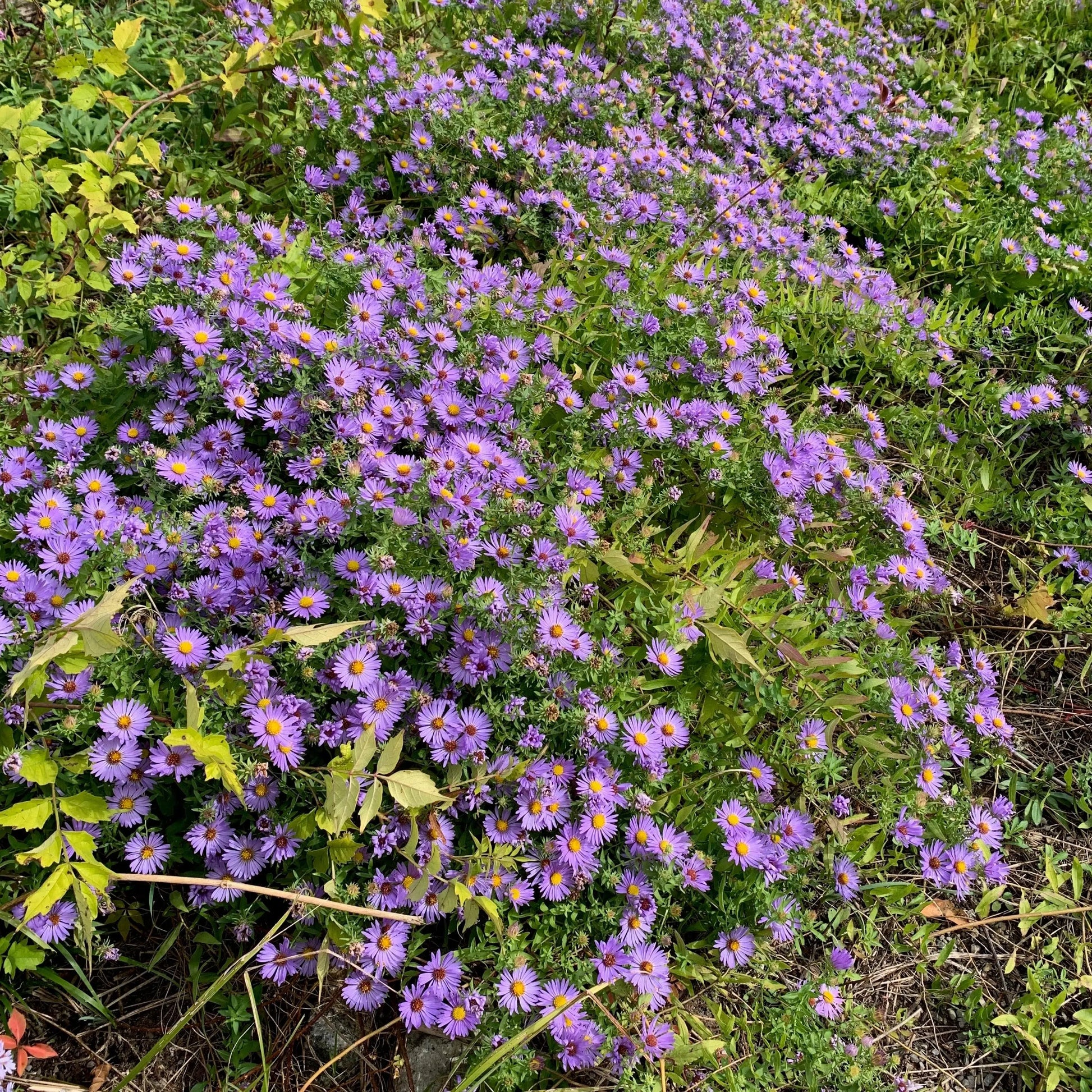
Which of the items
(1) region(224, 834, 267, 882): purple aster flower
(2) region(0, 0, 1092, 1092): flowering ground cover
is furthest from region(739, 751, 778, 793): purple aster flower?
(1) region(224, 834, 267, 882): purple aster flower

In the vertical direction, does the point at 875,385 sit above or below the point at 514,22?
below

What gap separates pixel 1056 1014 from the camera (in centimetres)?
227

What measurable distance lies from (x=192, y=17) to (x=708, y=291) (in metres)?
2.25

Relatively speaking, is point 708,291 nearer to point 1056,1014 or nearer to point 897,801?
point 897,801

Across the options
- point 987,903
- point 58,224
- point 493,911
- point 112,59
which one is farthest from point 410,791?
point 112,59

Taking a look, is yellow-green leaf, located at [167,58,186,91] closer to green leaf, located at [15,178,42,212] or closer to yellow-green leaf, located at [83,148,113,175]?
yellow-green leaf, located at [83,148,113,175]

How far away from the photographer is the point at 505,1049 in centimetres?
157

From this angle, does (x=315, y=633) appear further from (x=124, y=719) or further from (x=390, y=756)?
(x=124, y=719)

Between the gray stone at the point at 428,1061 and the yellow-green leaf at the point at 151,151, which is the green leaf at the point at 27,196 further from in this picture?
the gray stone at the point at 428,1061

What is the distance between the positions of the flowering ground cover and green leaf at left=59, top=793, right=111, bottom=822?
0.04 ft

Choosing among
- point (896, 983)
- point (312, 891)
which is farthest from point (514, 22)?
point (896, 983)

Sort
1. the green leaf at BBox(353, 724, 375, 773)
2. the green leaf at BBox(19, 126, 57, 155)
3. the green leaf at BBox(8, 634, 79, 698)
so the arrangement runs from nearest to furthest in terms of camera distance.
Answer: the green leaf at BBox(8, 634, 79, 698)
the green leaf at BBox(353, 724, 375, 773)
the green leaf at BBox(19, 126, 57, 155)

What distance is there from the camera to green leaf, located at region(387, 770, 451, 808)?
1646mm

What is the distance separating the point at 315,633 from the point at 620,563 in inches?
32.7
